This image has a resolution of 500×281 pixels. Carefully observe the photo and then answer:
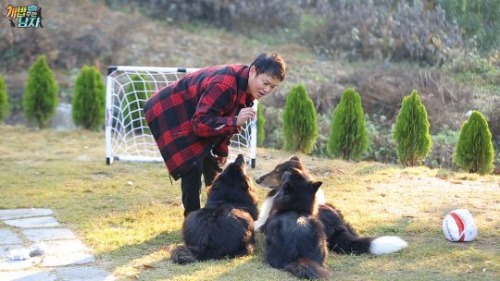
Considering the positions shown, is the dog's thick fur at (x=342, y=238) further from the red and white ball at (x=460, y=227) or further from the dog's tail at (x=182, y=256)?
the dog's tail at (x=182, y=256)

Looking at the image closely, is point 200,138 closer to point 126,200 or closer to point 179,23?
point 126,200

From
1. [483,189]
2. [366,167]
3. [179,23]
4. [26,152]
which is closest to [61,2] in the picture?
[179,23]

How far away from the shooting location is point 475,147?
27.3 feet

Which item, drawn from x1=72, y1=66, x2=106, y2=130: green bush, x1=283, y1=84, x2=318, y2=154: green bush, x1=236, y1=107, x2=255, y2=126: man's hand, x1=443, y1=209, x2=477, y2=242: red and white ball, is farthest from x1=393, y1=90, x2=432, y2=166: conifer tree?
x1=72, y1=66, x2=106, y2=130: green bush

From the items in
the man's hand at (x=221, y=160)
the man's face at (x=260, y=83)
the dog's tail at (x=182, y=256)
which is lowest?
the dog's tail at (x=182, y=256)

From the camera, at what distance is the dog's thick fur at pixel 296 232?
4.61 metres

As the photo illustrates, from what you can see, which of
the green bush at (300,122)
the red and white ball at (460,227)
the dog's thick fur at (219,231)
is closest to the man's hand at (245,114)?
the dog's thick fur at (219,231)

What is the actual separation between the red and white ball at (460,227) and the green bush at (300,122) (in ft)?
13.3

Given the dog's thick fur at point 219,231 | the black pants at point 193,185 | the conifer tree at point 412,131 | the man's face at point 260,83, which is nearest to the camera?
the dog's thick fur at point 219,231

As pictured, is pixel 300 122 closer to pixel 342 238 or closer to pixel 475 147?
pixel 475 147

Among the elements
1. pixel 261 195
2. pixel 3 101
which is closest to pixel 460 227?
pixel 261 195

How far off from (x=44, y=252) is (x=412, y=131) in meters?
4.99

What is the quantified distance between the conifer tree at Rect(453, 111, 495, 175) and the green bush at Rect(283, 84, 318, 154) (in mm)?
1894

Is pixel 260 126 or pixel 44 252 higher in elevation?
pixel 260 126
